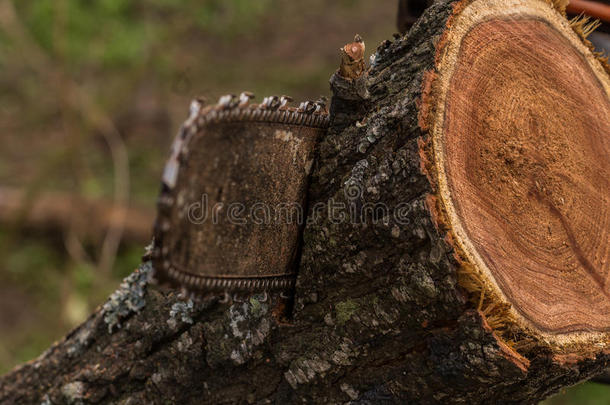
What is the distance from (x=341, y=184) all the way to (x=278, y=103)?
22 cm

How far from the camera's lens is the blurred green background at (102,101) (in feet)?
12.4

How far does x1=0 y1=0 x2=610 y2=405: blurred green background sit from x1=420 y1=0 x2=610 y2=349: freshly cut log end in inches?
91.4

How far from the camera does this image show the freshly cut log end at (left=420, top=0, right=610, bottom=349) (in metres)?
1.16

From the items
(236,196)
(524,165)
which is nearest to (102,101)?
(236,196)

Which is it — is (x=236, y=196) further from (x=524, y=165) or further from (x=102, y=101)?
(x=102, y=101)

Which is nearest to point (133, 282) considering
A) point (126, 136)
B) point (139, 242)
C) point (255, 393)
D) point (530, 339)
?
point (255, 393)

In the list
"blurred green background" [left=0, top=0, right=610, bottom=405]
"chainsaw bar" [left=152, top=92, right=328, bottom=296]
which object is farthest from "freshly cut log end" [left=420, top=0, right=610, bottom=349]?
"blurred green background" [left=0, top=0, right=610, bottom=405]

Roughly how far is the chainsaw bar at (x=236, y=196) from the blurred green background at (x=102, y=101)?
8.32ft

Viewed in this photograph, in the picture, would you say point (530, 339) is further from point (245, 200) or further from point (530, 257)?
point (245, 200)

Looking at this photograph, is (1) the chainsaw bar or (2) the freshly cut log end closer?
(1) the chainsaw bar

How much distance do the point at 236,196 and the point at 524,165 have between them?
2.16ft

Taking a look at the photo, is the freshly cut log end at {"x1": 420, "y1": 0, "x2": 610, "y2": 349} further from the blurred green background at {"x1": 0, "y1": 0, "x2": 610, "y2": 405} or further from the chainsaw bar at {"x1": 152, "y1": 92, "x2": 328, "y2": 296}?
the blurred green background at {"x1": 0, "y1": 0, "x2": 610, "y2": 405}

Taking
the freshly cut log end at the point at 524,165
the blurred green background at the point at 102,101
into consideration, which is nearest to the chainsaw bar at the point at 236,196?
the freshly cut log end at the point at 524,165

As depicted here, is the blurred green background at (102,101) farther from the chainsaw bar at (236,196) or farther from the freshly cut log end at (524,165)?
the chainsaw bar at (236,196)
